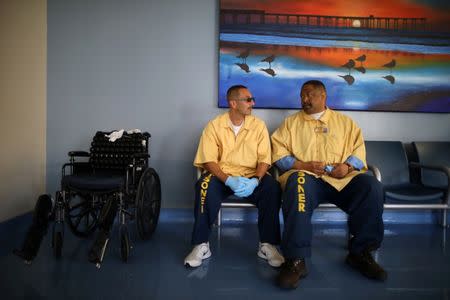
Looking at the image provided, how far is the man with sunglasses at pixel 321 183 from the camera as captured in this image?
183 centimetres

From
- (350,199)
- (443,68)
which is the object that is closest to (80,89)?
(350,199)

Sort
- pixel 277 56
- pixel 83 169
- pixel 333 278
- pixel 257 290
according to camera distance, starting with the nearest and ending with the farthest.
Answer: pixel 257 290, pixel 333 278, pixel 83 169, pixel 277 56

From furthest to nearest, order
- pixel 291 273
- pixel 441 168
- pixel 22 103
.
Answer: pixel 22 103 → pixel 441 168 → pixel 291 273

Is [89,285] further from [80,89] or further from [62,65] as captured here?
[62,65]

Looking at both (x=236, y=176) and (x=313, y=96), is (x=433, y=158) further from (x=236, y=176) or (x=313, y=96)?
(x=236, y=176)

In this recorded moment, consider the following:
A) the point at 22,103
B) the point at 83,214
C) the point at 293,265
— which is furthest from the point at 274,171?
the point at 22,103

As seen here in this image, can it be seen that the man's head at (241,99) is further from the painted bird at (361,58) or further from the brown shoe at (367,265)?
the painted bird at (361,58)

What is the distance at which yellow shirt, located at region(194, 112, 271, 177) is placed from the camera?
230 centimetres

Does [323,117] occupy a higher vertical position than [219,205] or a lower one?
higher

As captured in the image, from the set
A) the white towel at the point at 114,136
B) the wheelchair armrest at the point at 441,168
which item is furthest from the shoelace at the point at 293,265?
the white towel at the point at 114,136

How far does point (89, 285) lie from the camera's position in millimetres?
1706

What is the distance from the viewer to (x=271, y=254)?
2.04 meters

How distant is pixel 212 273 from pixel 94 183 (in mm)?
937

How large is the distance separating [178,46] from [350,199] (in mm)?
2002
